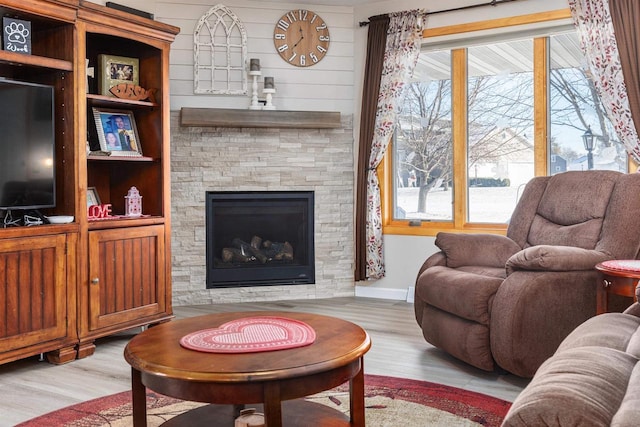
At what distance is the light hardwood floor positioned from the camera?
2.98 meters

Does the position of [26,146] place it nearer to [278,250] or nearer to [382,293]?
[278,250]

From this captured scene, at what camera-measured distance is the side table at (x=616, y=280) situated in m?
2.88

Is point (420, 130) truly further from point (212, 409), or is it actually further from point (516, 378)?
point (212, 409)

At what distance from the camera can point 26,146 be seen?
3551 mm

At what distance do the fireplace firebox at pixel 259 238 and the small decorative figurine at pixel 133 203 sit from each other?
1.03 m

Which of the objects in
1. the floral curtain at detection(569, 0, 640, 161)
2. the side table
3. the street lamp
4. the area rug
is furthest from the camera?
the street lamp

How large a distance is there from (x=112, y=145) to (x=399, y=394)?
2.47 meters

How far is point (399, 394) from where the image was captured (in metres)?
2.99

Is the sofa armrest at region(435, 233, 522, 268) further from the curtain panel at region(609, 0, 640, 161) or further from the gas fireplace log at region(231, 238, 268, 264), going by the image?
the gas fireplace log at region(231, 238, 268, 264)

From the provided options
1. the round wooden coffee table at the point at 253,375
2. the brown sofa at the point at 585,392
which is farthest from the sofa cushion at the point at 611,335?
the round wooden coffee table at the point at 253,375

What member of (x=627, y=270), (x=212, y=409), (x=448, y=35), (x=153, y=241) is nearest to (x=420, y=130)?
(x=448, y=35)

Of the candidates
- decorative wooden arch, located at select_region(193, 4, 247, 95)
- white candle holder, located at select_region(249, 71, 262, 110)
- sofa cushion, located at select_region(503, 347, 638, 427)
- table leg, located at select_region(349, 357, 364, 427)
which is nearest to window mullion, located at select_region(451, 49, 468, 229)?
white candle holder, located at select_region(249, 71, 262, 110)

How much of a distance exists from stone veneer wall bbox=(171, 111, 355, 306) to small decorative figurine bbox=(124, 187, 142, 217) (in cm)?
89

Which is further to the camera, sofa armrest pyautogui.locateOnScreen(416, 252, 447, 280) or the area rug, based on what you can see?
sofa armrest pyautogui.locateOnScreen(416, 252, 447, 280)
